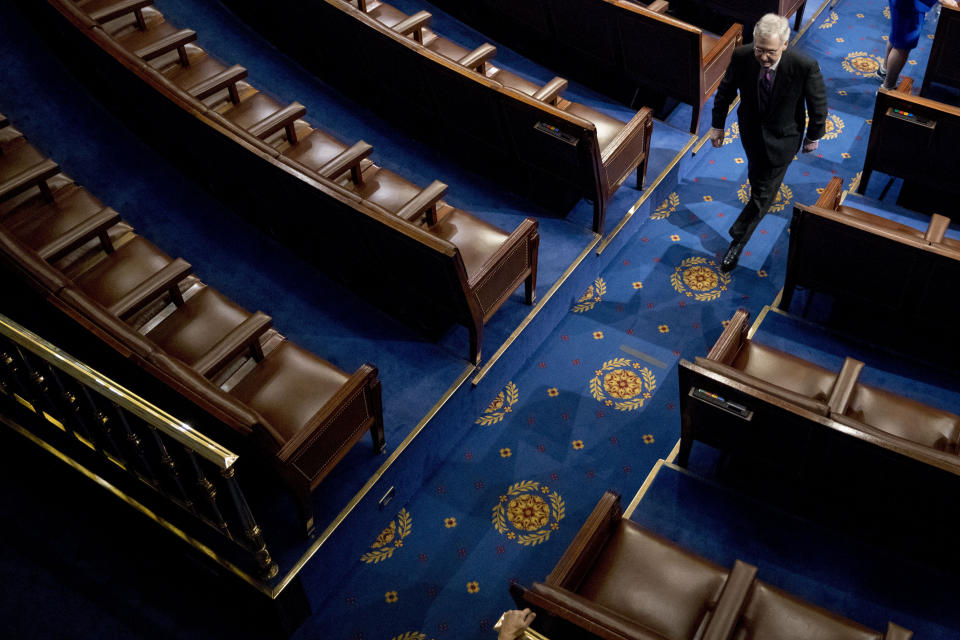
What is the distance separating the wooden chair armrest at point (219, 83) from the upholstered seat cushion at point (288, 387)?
611 millimetres

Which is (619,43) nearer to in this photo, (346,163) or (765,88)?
(765,88)

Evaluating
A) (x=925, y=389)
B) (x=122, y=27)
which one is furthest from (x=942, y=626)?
(x=122, y=27)

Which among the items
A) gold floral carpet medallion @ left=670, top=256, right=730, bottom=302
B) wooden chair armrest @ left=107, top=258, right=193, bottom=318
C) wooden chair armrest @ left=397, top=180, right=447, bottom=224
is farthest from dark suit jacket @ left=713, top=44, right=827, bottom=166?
wooden chair armrest @ left=107, top=258, right=193, bottom=318

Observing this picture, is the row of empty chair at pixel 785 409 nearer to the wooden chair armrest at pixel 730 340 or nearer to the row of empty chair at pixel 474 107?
the wooden chair armrest at pixel 730 340

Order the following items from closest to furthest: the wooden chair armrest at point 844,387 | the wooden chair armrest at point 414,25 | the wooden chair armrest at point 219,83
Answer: the wooden chair armrest at point 844,387 < the wooden chair armrest at point 219,83 < the wooden chair armrest at point 414,25

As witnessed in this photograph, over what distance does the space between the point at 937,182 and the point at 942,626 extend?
99 cm

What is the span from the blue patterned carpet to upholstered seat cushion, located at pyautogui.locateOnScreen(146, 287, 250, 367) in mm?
428

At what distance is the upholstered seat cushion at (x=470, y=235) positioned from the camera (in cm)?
163

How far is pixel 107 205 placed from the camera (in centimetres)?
176

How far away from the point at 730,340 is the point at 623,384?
30cm

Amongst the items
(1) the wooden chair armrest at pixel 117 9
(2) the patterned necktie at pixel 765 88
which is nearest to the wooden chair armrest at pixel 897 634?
(2) the patterned necktie at pixel 765 88

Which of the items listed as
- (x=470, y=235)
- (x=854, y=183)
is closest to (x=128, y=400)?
(x=470, y=235)

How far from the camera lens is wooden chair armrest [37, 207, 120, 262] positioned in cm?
143

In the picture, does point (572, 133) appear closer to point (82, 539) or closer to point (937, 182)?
point (937, 182)
